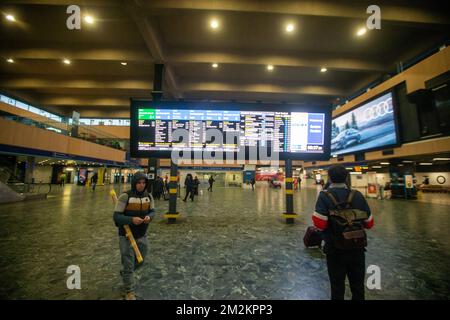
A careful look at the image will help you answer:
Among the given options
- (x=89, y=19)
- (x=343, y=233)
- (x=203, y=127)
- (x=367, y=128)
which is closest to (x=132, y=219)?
(x=343, y=233)

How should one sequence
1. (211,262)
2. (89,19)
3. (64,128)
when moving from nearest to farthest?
(211,262) < (89,19) < (64,128)

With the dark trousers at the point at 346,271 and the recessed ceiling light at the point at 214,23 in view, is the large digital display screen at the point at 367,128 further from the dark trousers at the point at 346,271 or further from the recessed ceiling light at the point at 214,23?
the dark trousers at the point at 346,271

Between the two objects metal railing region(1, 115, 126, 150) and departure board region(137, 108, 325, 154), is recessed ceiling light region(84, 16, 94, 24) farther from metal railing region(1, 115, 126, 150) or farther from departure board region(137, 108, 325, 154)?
metal railing region(1, 115, 126, 150)

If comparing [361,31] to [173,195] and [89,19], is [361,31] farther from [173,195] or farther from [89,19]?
[89,19]

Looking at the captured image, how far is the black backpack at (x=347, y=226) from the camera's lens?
1831 millimetres

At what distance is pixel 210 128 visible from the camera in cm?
486

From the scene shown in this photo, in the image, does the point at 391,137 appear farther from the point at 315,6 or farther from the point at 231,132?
the point at 231,132

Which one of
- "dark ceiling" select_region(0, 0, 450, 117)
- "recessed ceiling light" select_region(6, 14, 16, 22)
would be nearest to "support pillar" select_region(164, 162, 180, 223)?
"dark ceiling" select_region(0, 0, 450, 117)

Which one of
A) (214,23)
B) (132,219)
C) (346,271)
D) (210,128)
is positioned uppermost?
(214,23)

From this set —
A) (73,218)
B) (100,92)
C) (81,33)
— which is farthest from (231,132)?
(100,92)

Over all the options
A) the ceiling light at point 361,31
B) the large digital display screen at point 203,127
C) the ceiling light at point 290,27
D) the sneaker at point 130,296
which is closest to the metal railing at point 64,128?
the large digital display screen at point 203,127

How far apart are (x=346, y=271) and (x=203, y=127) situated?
4057 mm

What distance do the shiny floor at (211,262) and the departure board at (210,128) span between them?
2.36m

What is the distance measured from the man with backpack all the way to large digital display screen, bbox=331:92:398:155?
13.3 metres
